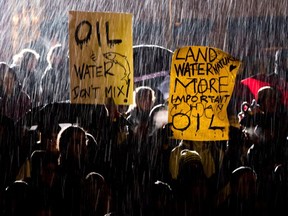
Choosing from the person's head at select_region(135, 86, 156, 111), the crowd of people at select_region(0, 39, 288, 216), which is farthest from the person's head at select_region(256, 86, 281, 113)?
the person's head at select_region(135, 86, 156, 111)

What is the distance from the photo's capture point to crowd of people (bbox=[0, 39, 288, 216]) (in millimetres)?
4773

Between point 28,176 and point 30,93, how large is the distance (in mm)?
1488

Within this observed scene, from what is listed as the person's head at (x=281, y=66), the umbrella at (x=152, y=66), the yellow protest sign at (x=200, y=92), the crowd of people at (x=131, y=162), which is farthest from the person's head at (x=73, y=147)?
the person's head at (x=281, y=66)

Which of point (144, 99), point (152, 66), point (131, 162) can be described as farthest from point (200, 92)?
point (152, 66)

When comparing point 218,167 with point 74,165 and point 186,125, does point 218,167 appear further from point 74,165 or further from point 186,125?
point 74,165

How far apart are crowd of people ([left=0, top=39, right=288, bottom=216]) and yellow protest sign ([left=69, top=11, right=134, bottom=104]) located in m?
0.10

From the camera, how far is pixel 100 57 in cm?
511

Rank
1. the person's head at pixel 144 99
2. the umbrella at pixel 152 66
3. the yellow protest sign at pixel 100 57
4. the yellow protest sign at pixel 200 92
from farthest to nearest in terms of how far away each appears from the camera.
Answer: the umbrella at pixel 152 66, the person's head at pixel 144 99, the yellow protest sign at pixel 200 92, the yellow protest sign at pixel 100 57

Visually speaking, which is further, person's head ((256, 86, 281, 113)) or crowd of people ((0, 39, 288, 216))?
person's head ((256, 86, 281, 113))

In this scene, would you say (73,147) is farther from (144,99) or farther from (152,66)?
(152,66)

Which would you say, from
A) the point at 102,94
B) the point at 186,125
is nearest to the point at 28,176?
the point at 102,94

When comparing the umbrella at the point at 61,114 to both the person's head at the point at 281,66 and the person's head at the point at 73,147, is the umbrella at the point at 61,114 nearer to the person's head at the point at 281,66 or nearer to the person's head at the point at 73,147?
the person's head at the point at 73,147

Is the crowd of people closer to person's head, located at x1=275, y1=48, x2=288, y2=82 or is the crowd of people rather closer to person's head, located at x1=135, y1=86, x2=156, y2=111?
person's head, located at x1=135, y1=86, x2=156, y2=111

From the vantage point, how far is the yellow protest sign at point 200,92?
5234 millimetres
